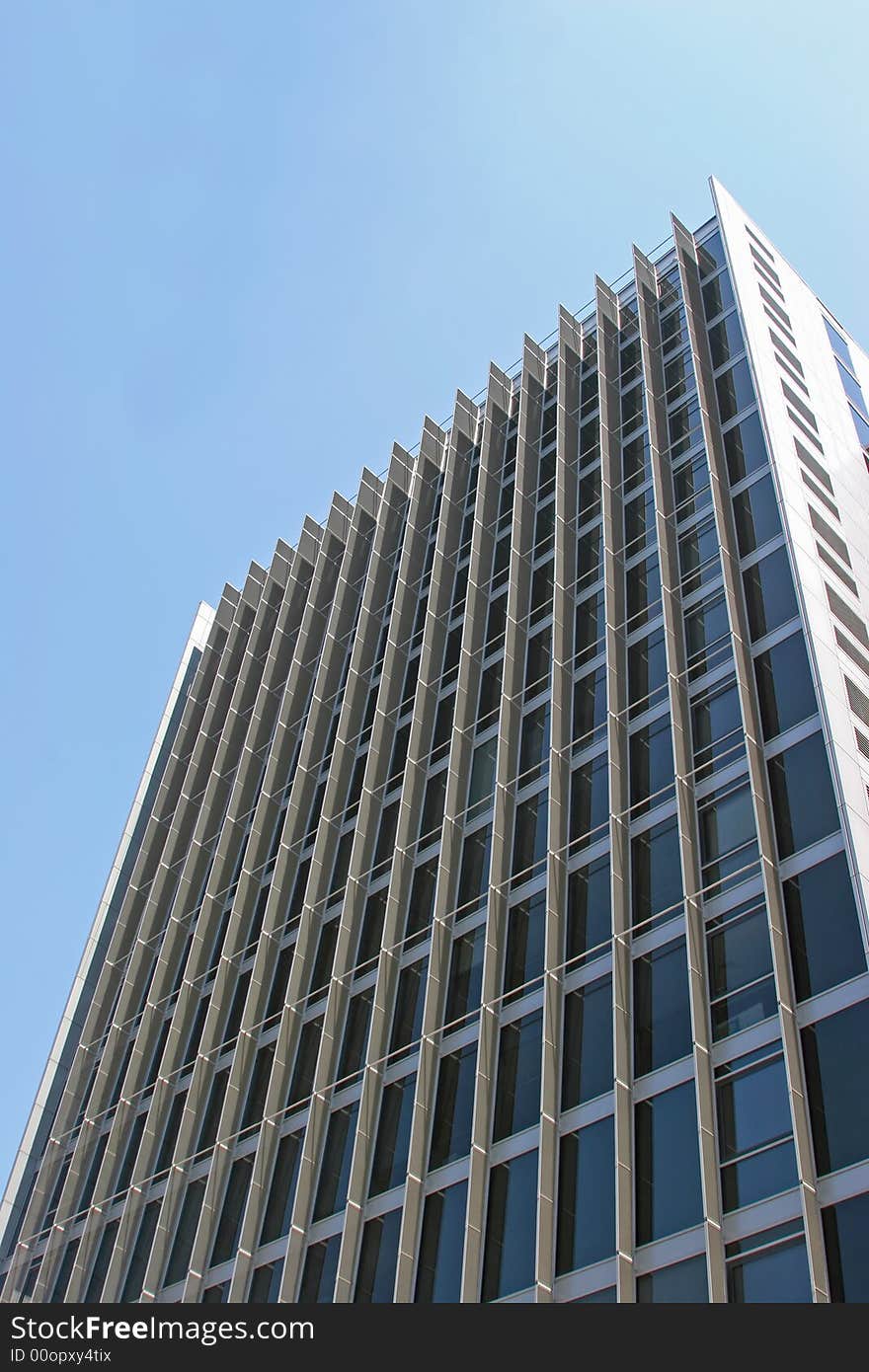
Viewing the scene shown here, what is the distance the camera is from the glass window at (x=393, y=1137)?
32969 mm

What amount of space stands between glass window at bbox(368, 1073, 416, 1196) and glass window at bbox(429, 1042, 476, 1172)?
837 mm

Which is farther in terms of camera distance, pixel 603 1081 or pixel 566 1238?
pixel 603 1081

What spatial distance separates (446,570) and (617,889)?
64.7 feet

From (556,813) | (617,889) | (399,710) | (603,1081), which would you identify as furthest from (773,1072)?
(399,710)

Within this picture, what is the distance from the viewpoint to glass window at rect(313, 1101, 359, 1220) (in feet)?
112

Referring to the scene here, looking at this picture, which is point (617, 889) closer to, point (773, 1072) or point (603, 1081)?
point (603, 1081)

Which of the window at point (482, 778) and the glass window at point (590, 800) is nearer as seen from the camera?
the glass window at point (590, 800)

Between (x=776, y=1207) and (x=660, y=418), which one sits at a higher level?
(x=660, y=418)

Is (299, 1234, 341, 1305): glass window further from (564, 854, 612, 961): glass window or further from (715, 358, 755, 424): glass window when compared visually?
(715, 358, 755, 424): glass window

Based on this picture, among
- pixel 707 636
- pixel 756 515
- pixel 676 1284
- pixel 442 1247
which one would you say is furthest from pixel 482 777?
Answer: pixel 676 1284

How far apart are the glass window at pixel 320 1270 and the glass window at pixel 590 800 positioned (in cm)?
1117

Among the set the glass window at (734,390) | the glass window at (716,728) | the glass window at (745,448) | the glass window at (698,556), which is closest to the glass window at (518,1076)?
the glass window at (716,728)

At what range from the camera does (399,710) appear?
46.5 m

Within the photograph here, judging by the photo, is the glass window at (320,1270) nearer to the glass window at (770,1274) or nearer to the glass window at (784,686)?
the glass window at (770,1274)
